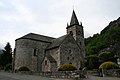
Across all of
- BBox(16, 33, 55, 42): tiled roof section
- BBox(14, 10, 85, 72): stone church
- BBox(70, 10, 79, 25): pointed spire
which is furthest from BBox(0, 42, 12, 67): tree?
BBox(70, 10, 79, 25): pointed spire

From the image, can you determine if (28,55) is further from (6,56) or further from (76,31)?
(6,56)

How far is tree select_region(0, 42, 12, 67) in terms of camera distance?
45894mm

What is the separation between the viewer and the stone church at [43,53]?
1251 inches

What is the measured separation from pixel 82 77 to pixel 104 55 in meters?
22.4

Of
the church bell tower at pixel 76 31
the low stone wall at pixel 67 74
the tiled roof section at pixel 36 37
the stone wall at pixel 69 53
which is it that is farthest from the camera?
the church bell tower at pixel 76 31

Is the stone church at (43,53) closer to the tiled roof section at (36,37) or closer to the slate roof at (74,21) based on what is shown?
the tiled roof section at (36,37)

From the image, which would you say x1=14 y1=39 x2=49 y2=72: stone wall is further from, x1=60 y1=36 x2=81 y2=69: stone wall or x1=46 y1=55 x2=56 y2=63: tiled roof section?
x1=60 y1=36 x2=81 y2=69: stone wall

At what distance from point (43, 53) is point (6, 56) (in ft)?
57.0

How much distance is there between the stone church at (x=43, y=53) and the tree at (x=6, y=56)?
13.4 m

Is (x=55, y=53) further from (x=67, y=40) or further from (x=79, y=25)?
(x=79, y=25)

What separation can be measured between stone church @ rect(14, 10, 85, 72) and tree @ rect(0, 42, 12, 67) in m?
13.4

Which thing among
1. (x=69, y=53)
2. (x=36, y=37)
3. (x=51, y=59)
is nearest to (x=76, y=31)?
(x=69, y=53)

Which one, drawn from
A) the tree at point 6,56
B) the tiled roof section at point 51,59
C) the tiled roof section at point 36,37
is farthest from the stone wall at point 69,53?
the tree at point 6,56

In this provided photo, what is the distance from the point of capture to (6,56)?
157ft
